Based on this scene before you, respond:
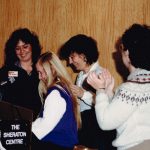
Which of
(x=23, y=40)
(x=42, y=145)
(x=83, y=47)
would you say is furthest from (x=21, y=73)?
(x=42, y=145)

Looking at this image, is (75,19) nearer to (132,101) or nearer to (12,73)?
(12,73)

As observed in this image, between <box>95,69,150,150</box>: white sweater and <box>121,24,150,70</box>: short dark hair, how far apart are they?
4 centimetres

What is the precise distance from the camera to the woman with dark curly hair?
2834 mm

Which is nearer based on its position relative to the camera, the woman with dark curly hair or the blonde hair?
the blonde hair

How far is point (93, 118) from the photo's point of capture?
269cm

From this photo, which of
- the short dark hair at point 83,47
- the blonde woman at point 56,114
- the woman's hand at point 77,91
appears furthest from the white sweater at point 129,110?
the short dark hair at point 83,47

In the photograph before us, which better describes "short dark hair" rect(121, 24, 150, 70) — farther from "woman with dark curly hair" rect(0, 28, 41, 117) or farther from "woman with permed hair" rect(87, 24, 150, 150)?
"woman with dark curly hair" rect(0, 28, 41, 117)

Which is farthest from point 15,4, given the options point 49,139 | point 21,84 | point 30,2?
point 49,139

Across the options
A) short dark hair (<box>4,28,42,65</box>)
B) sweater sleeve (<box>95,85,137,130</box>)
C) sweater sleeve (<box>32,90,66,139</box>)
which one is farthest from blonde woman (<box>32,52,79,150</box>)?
short dark hair (<box>4,28,42,65</box>)

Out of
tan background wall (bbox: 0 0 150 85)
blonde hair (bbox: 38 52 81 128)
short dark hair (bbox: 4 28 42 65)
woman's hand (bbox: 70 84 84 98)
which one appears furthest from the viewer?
tan background wall (bbox: 0 0 150 85)

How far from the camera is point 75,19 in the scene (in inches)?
134

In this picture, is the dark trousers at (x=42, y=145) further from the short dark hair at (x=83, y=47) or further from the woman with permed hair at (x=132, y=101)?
the short dark hair at (x=83, y=47)

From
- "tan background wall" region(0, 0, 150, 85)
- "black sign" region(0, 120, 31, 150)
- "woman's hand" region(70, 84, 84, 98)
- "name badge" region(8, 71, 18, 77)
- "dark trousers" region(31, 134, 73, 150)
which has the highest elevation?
"tan background wall" region(0, 0, 150, 85)

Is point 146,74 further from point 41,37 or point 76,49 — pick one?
point 41,37
